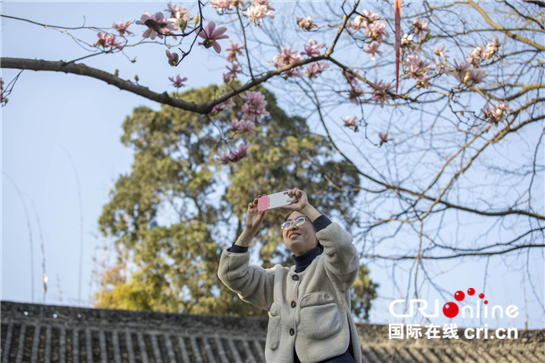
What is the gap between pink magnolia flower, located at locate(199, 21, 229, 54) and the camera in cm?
243

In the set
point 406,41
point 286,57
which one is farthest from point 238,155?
point 406,41

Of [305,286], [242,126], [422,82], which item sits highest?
[422,82]

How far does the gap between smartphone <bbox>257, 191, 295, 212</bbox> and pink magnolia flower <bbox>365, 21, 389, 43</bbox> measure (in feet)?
4.68

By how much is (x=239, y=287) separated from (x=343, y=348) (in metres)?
0.43

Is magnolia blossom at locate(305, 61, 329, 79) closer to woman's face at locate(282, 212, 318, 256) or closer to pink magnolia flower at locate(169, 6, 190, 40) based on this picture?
pink magnolia flower at locate(169, 6, 190, 40)

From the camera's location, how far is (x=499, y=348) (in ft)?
21.8

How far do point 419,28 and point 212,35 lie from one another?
63.6 inches

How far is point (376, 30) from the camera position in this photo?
10.9 feet

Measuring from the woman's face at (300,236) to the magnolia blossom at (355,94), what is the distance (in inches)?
49.8

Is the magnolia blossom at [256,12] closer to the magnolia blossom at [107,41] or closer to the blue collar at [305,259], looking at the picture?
the magnolia blossom at [107,41]

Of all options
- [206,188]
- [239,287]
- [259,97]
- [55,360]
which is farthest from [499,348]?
[206,188]

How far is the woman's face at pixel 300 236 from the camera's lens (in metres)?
2.34

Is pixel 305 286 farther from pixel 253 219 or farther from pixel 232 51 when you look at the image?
pixel 232 51

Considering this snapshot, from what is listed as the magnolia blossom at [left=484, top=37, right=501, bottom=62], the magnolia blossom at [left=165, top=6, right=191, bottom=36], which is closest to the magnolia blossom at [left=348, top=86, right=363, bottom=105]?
the magnolia blossom at [left=484, top=37, right=501, bottom=62]
